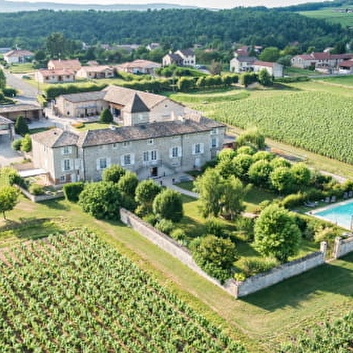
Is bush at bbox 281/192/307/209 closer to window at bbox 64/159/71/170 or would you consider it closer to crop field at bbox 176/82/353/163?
crop field at bbox 176/82/353/163

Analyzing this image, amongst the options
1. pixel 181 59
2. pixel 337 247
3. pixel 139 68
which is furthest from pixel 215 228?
pixel 181 59

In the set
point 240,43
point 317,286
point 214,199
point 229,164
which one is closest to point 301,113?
point 229,164

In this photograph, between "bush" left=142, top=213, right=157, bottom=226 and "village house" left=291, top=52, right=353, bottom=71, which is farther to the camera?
"village house" left=291, top=52, right=353, bottom=71

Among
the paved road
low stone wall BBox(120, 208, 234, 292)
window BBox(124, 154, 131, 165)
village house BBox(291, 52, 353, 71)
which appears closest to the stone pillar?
low stone wall BBox(120, 208, 234, 292)

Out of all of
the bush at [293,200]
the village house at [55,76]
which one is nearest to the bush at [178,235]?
the bush at [293,200]

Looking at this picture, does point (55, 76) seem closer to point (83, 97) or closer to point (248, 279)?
point (83, 97)

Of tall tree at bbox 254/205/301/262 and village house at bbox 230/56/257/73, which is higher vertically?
village house at bbox 230/56/257/73
